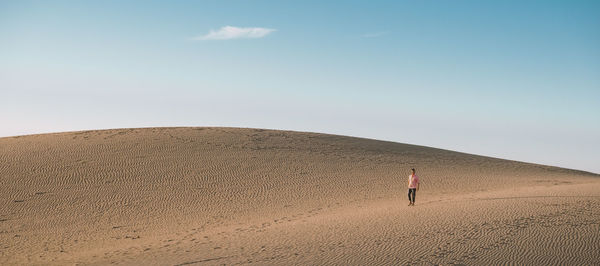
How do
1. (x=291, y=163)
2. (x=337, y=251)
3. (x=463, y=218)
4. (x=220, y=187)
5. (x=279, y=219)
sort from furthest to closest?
(x=291, y=163)
(x=220, y=187)
(x=279, y=219)
(x=463, y=218)
(x=337, y=251)

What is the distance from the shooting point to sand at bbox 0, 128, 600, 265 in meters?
12.3

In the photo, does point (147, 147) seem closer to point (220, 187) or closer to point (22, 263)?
point (220, 187)

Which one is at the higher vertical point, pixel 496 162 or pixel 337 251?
pixel 496 162

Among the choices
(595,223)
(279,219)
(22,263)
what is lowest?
(22,263)

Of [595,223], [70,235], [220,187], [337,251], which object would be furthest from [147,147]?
[595,223]

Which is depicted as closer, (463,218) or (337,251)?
(337,251)

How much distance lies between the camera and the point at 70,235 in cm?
1669

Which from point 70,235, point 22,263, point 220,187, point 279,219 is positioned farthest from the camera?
point 220,187

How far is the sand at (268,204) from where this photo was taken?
484 inches

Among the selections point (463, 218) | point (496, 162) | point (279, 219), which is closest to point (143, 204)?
point (279, 219)

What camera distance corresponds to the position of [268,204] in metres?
21.1

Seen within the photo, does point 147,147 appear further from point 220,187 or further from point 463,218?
point 463,218

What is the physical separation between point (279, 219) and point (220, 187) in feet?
22.9

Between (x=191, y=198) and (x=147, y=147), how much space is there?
10846mm
